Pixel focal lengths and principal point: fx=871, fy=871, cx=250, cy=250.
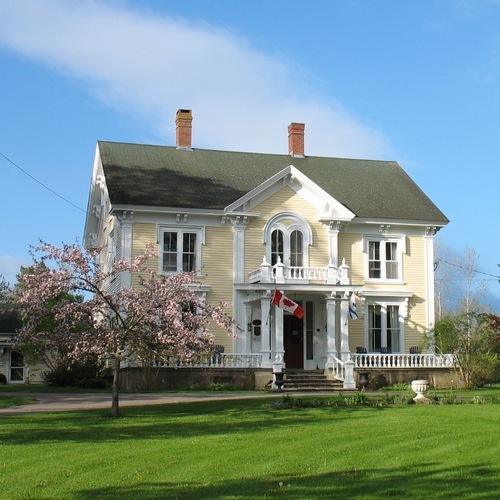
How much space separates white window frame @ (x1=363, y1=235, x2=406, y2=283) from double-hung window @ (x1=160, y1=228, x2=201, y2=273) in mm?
7451

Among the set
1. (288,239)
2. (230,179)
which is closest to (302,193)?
A: (288,239)

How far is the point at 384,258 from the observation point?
1495 inches

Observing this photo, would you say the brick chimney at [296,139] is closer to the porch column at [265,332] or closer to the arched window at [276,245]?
the arched window at [276,245]

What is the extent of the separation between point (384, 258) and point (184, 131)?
1098 cm

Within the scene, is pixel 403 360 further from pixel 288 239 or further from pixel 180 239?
pixel 180 239

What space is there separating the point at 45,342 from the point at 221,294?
1582 centimetres

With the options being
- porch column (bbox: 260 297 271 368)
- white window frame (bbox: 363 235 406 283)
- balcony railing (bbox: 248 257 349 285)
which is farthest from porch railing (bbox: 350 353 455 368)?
white window frame (bbox: 363 235 406 283)

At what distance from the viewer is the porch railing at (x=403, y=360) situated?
34938 millimetres

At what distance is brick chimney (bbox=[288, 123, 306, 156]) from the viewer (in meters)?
41.7

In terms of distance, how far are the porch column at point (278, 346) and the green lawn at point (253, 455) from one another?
12.3 meters

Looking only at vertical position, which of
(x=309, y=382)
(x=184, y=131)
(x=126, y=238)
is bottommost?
(x=309, y=382)

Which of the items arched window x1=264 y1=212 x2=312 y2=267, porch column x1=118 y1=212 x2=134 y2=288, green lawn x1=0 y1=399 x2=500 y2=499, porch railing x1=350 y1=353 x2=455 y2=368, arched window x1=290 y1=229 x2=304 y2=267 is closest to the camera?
green lawn x1=0 y1=399 x2=500 y2=499

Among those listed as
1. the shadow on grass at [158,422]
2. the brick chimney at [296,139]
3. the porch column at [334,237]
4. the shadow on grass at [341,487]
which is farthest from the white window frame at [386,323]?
the shadow on grass at [341,487]

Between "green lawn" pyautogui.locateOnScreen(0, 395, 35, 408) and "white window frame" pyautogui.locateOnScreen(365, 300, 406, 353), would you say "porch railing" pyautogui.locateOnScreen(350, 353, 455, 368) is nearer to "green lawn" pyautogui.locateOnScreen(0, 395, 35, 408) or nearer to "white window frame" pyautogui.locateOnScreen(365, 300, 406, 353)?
"white window frame" pyautogui.locateOnScreen(365, 300, 406, 353)
